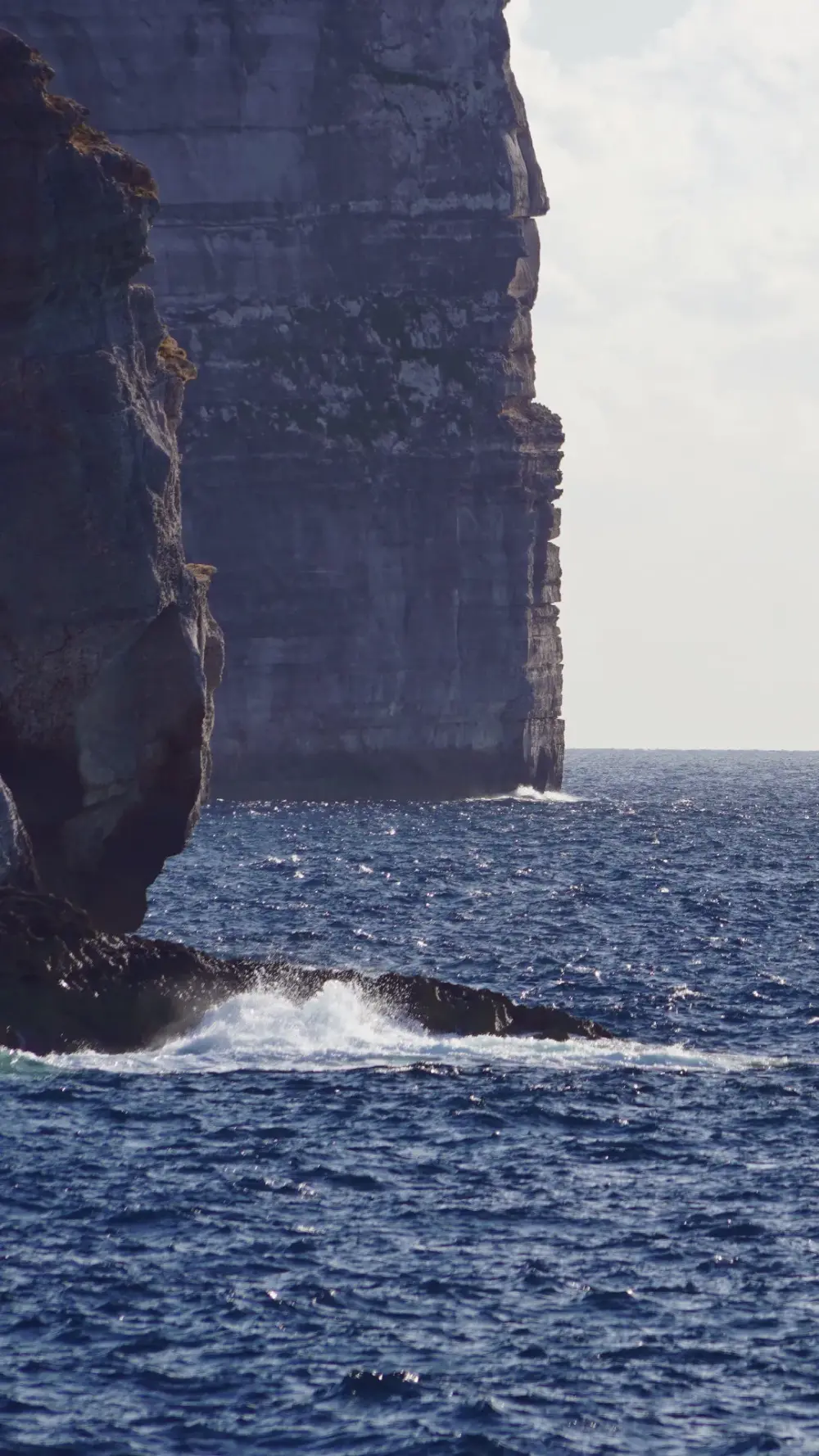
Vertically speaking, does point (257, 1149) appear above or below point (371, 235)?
below

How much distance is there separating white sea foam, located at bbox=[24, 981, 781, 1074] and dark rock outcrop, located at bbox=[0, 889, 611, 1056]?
309 mm

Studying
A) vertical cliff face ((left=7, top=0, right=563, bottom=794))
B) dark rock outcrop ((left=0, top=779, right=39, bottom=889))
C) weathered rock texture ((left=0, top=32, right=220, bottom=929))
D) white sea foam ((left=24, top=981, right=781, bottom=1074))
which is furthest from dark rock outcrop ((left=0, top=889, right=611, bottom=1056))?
vertical cliff face ((left=7, top=0, right=563, bottom=794))

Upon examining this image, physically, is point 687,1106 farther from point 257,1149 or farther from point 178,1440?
point 178,1440

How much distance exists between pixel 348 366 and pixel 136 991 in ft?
291

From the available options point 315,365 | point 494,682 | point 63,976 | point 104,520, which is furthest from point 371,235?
point 63,976

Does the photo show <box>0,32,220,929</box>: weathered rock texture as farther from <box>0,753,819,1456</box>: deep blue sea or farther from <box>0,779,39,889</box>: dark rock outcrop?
<box>0,753,819,1456</box>: deep blue sea

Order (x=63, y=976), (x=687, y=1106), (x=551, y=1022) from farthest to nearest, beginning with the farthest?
(x=551, y=1022) → (x=63, y=976) → (x=687, y=1106)

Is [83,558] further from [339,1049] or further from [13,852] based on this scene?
[339,1049]

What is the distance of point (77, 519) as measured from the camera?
43688 millimetres

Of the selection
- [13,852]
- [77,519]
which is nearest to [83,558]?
[77,519]

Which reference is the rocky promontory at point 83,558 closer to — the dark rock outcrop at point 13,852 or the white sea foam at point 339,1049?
the dark rock outcrop at point 13,852

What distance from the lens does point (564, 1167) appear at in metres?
30.4

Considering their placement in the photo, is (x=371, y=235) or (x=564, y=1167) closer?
(x=564, y=1167)

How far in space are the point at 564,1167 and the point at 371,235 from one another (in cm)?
9956
